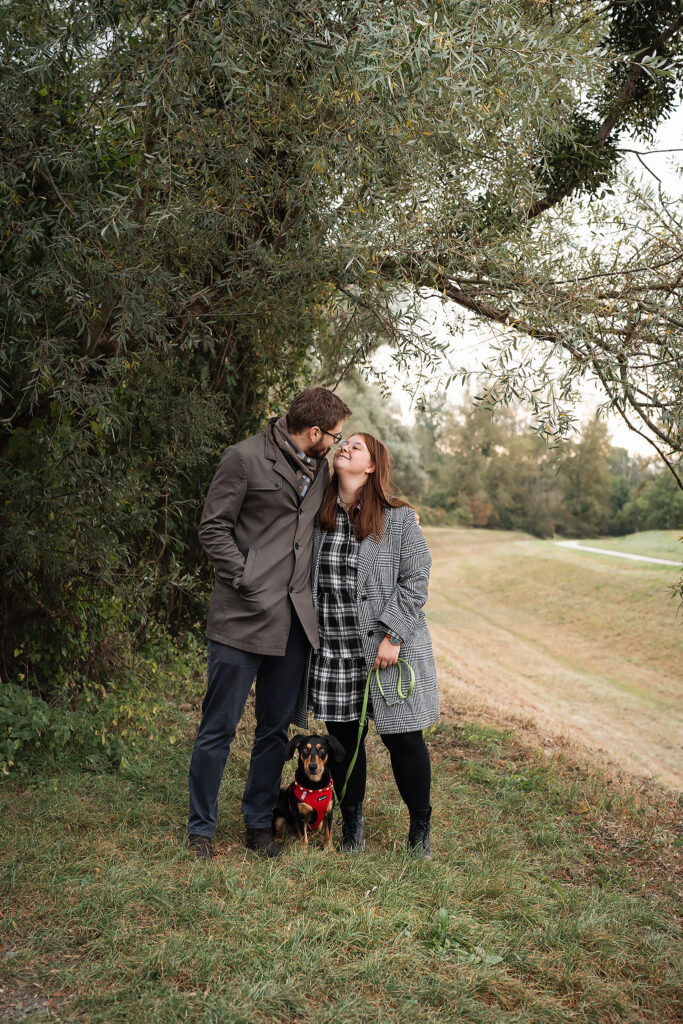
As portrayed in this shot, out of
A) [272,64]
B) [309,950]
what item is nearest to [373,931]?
[309,950]

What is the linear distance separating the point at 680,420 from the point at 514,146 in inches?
94.3

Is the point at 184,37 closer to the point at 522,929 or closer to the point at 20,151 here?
the point at 20,151

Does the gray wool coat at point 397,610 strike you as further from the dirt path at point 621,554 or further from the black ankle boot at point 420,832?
the dirt path at point 621,554

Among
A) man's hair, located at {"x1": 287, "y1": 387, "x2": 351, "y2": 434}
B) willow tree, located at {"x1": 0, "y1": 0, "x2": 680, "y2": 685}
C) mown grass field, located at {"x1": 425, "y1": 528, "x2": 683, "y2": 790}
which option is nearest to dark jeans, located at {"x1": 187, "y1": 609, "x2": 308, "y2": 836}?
man's hair, located at {"x1": 287, "y1": 387, "x2": 351, "y2": 434}

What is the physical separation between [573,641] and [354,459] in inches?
632

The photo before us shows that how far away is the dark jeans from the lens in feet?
11.5

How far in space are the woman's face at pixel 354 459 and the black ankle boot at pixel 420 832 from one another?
161 cm

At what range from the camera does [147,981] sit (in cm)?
249

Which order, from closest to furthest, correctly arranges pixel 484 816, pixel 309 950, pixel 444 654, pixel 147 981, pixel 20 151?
pixel 147 981 → pixel 309 950 → pixel 20 151 → pixel 484 816 → pixel 444 654

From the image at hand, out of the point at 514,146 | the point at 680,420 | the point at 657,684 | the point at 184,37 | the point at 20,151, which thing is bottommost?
the point at 657,684

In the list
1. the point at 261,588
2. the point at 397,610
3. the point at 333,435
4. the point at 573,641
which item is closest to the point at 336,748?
the point at 397,610

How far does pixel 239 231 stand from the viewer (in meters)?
4.82

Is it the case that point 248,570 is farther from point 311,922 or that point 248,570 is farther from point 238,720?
point 311,922

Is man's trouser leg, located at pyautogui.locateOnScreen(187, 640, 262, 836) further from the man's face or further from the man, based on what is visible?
the man's face
